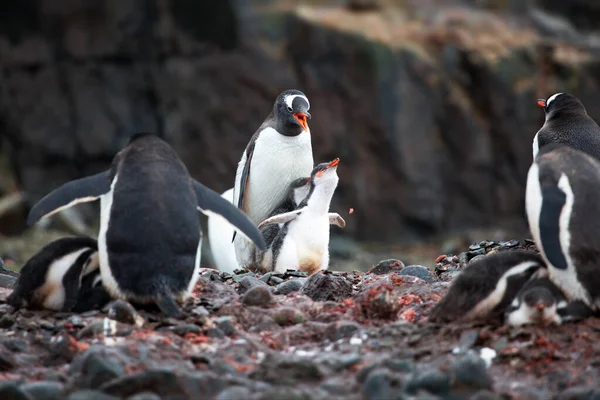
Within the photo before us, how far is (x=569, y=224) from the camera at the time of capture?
14.8 ft

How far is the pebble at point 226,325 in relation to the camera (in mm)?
4609

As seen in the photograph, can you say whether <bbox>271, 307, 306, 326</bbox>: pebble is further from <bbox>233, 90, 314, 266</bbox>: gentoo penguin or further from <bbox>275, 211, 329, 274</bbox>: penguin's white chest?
<bbox>233, 90, 314, 266</bbox>: gentoo penguin

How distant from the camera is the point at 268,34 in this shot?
1569cm

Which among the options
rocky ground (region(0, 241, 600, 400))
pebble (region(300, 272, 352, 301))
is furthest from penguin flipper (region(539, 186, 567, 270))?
pebble (region(300, 272, 352, 301))

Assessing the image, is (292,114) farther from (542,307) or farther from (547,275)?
(542,307)

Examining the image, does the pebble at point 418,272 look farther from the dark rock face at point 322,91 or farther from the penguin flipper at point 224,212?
the dark rock face at point 322,91

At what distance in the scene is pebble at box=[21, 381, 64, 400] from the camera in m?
3.72

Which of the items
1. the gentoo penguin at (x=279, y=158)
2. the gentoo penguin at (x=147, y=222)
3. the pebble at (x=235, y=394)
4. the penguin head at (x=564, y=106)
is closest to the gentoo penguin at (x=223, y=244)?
the gentoo penguin at (x=279, y=158)

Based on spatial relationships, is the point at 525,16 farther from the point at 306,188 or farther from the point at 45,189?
the point at 306,188

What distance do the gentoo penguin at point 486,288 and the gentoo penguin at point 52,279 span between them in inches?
66.4

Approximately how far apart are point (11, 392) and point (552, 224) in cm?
233

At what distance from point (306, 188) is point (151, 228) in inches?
115

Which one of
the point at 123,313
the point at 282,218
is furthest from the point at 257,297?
the point at 282,218

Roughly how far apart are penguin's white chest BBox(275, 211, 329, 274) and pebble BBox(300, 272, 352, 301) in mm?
1489
